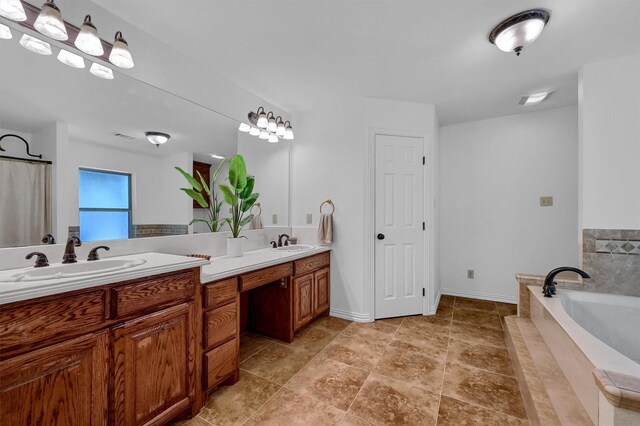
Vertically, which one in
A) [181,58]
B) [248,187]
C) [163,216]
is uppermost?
[181,58]

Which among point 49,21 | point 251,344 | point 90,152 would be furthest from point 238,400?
point 49,21

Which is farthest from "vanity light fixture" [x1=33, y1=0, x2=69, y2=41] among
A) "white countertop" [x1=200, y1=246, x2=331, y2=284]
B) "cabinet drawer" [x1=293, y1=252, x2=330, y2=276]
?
"cabinet drawer" [x1=293, y1=252, x2=330, y2=276]

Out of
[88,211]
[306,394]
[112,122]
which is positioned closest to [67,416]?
[88,211]

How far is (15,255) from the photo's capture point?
130 cm

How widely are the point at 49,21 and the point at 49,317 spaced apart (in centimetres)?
133

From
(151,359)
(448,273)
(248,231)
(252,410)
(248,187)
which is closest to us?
(151,359)

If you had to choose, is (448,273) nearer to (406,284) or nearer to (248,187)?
(406,284)

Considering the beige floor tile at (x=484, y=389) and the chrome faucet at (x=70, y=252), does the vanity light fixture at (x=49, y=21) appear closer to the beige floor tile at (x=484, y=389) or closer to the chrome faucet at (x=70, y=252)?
the chrome faucet at (x=70, y=252)

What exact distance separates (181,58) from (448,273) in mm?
3827

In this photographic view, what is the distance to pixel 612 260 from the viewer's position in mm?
2086

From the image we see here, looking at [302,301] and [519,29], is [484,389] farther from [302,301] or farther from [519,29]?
[519,29]

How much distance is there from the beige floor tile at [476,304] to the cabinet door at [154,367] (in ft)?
9.85

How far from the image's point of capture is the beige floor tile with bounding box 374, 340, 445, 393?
5.93ft

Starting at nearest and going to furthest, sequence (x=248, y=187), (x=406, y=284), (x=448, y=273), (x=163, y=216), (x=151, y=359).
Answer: (x=151, y=359) → (x=163, y=216) → (x=248, y=187) → (x=406, y=284) → (x=448, y=273)
